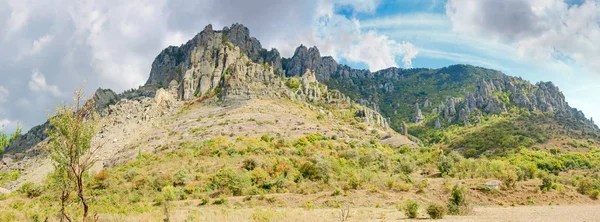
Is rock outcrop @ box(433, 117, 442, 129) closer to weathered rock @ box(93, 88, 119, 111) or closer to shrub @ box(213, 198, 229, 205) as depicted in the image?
weathered rock @ box(93, 88, 119, 111)

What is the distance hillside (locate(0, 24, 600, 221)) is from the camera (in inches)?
1078

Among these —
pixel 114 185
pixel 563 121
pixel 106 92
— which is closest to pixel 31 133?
pixel 106 92

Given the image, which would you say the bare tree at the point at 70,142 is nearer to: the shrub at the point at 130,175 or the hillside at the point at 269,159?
the hillside at the point at 269,159

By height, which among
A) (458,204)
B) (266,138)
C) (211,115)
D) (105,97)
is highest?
(105,97)

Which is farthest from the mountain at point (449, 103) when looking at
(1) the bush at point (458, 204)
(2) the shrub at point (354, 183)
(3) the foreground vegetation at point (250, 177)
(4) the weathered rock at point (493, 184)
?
(1) the bush at point (458, 204)

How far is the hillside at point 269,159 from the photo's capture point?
1078 inches

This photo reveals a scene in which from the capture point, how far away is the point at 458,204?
22594mm

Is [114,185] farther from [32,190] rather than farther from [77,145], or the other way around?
[77,145]

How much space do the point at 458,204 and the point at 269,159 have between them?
2421cm

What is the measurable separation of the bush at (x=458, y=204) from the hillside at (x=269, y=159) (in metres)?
0.07

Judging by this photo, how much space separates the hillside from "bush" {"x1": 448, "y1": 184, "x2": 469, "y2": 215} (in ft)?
0.24

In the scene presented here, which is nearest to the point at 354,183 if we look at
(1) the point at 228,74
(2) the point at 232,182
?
(2) the point at 232,182

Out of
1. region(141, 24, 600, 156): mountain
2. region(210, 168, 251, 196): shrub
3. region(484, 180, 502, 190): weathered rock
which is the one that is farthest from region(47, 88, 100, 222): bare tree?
region(141, 24, 600, 156): mountain

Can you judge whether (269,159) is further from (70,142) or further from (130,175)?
(70,142)
